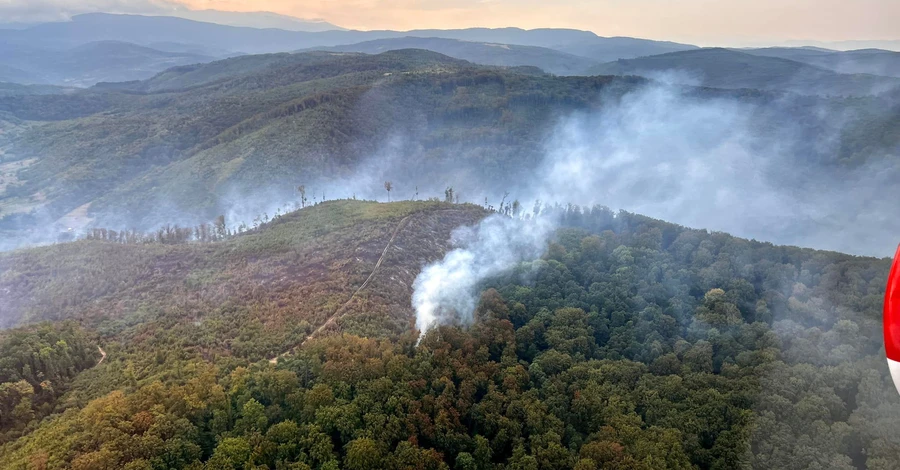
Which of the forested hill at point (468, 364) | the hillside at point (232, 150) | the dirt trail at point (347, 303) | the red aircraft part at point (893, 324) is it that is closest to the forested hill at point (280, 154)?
the hillside at point (232, 150)

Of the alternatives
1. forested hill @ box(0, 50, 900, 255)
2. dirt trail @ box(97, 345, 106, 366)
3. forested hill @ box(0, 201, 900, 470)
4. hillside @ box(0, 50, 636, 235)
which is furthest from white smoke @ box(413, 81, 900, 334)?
dirt trail @ box(97, 345, 106, 366)

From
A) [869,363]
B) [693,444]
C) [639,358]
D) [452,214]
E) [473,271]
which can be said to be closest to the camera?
[693,444]

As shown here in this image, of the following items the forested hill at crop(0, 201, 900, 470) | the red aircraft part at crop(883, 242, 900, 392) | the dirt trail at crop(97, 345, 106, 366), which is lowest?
the dirt trail at crop(97, 345, 106, 366)

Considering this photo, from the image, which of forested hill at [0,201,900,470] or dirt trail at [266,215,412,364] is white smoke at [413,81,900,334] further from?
forested hill at [0,201,900,470]

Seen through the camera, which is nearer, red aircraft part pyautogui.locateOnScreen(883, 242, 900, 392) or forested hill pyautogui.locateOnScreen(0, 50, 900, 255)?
red aircraft part pyautogui.locateOnScreen(883, 242, 900, 392)

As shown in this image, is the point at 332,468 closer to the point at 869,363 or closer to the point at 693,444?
the point at 693,444

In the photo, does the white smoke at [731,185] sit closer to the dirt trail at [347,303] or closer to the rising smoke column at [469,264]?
the rising smoke column at [469,264]

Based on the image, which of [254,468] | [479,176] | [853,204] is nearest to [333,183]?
[479,176]
